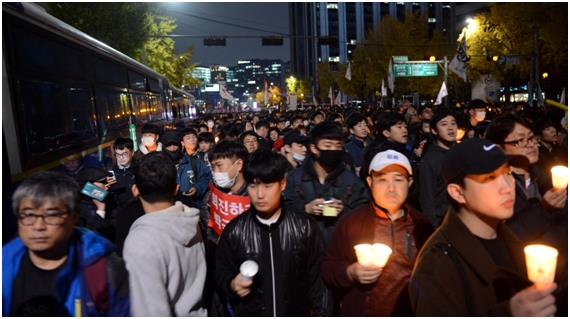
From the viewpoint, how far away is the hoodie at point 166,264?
2.50 meters

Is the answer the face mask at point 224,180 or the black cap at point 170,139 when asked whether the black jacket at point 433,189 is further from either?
the black cap at point 170,139

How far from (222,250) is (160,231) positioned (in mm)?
765

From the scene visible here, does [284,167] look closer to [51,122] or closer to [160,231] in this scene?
[160,231]

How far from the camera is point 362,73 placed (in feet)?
194

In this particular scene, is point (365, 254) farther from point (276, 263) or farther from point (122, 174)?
point (122, 174)

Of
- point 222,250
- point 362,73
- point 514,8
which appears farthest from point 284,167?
point 362,73

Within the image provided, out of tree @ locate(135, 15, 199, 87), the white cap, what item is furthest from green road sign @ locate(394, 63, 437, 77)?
the white cap

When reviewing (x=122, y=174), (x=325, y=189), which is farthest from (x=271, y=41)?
(x=325, y=189)

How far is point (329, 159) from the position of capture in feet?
15.0

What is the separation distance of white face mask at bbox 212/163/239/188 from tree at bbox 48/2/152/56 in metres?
22.5

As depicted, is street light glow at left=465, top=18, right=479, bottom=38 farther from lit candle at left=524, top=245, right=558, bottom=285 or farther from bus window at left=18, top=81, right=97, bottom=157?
lit candle at left=524, top=245, right=558, bottom=285

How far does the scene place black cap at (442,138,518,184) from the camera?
7.50ft

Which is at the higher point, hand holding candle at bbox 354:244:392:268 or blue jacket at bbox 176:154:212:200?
hand holding candle at bbox 354:244:392:268

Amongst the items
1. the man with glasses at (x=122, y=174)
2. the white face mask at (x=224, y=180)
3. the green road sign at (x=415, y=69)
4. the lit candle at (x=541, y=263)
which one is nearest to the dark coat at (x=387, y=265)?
the lit candle at (x=541, y=263)
